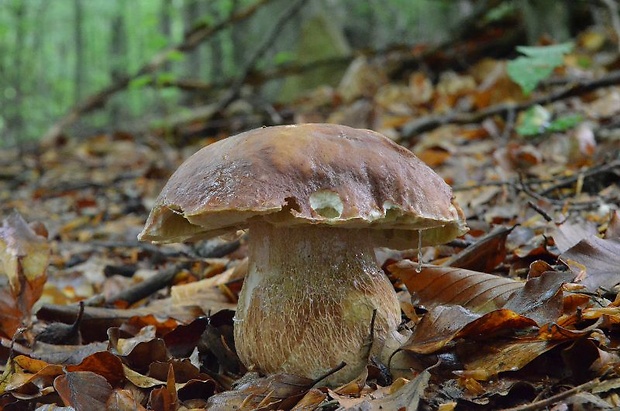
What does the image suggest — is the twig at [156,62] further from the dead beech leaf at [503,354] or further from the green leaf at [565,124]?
the dead beech leaf at [503,354]

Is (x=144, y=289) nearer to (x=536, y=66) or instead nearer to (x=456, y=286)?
(x=456, y=286)

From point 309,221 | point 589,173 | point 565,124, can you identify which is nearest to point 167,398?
point 309,221

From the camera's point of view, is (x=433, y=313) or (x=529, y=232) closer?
(x=433, y=313)

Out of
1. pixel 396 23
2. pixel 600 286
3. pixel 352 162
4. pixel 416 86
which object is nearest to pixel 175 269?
pixel 352 162

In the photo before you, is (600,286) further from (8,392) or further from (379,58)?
(379,58)

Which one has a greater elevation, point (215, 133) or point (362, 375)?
point (362, 375)

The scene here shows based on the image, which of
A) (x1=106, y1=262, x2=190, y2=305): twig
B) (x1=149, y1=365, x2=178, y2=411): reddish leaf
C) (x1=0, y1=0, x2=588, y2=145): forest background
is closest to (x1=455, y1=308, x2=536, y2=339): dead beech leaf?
(x1=149, y1=365, x2=178, y2=411): reddish leaf

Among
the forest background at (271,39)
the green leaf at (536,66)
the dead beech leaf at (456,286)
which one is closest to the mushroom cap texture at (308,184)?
the dead beech leaf at (456,286)

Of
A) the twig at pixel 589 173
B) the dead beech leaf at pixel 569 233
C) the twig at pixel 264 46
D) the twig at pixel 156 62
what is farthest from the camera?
the twig at pixel 156 62
